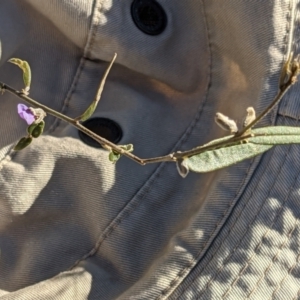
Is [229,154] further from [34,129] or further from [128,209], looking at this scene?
[128,209]

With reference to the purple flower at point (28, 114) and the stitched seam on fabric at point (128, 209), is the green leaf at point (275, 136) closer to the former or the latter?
the purple flower at point (28, 114)

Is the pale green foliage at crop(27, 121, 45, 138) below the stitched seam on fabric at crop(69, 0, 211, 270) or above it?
above

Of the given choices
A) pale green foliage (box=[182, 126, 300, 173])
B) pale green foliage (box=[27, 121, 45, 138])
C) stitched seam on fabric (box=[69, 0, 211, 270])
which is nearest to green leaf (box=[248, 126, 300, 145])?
pale green foliage (box=[182, 126, 300, 173])

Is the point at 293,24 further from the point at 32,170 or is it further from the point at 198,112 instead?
the point at 32,170

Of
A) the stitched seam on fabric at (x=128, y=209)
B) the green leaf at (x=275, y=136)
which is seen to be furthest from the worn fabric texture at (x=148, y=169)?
the green leaf at (x=275, y=136)

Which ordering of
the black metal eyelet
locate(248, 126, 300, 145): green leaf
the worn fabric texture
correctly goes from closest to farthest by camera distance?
locate(248, 126, 300, 145): green leaf < the worn fabric texture < the black metal eyelet

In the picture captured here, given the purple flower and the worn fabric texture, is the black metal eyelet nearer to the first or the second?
the worn fabric texture
